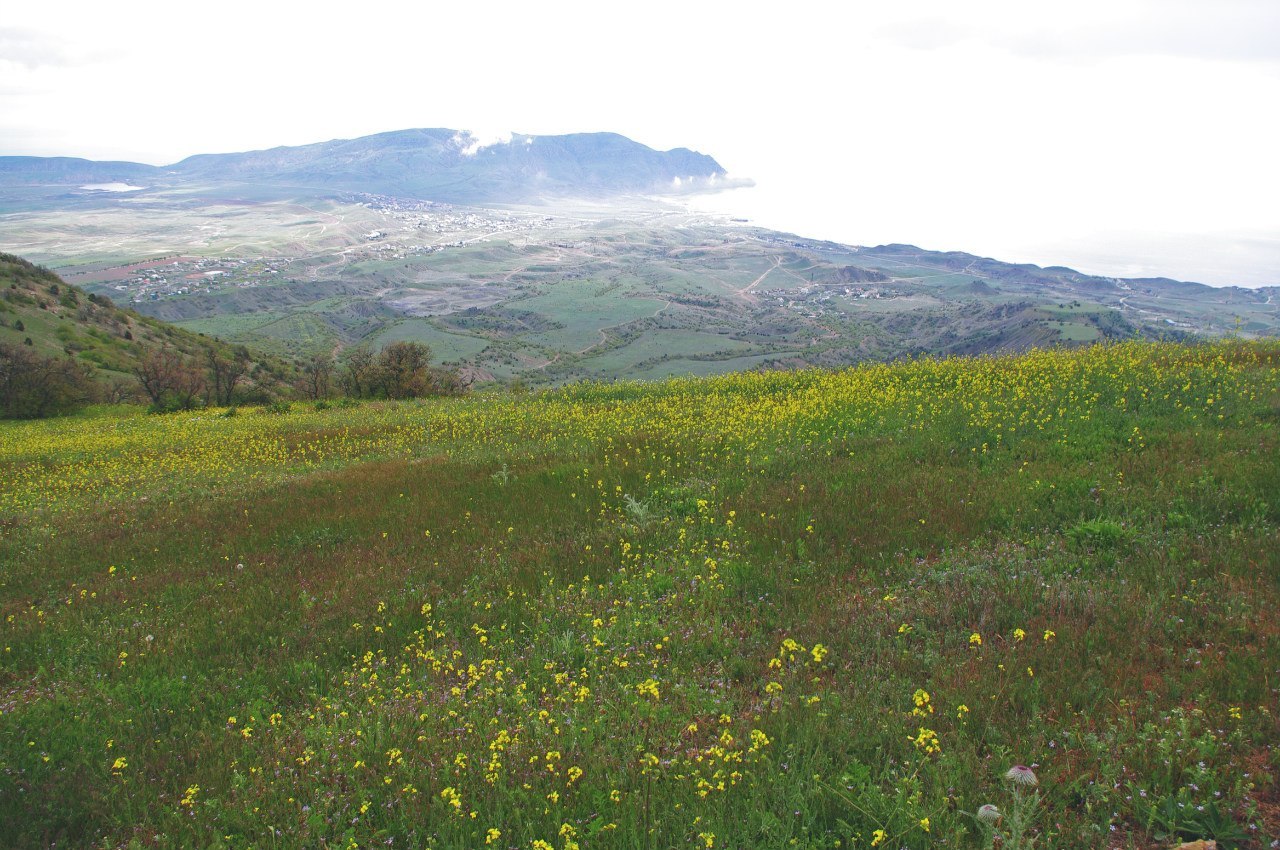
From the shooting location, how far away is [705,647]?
20.7ft

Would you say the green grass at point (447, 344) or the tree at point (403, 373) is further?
the green grass at point (447, 344)

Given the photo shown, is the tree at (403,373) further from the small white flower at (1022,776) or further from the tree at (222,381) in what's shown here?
the small white flower at (1022,776)

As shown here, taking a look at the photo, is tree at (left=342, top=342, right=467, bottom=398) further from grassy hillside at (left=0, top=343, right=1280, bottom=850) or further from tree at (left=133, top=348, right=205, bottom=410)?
grassy hillside at (left=0, top=343, right=1280, bottom=850)

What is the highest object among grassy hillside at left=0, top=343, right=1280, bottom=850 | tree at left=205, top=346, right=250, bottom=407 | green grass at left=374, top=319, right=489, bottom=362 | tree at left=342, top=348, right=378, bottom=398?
grassy hillside at left=0, top=343, right=1280, bottom=850

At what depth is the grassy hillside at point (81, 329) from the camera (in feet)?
190

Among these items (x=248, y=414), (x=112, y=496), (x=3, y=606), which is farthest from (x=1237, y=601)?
(x=248, y=414)

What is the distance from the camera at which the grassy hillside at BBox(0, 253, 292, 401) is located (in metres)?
58.0

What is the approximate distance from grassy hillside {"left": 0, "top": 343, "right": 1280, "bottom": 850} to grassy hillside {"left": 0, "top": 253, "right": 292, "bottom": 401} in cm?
5599

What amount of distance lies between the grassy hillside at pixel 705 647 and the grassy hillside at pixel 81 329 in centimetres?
5599

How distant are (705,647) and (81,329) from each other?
88.0 metres

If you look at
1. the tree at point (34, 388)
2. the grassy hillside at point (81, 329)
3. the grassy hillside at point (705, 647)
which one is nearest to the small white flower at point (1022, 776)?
the grassy hillside at point (705, 647)

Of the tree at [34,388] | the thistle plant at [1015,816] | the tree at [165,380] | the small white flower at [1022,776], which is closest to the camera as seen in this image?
the thistle plant at [1015,816]

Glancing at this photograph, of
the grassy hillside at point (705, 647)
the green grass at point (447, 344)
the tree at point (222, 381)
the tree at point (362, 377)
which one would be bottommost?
the green grass at point (447, 344)

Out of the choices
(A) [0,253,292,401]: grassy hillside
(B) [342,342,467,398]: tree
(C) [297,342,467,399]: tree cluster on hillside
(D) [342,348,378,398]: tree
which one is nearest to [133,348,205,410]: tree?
(A) [0,253,292,401]: grassy hillside
